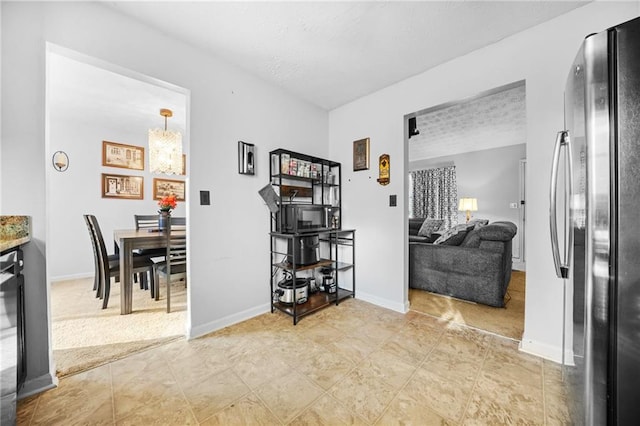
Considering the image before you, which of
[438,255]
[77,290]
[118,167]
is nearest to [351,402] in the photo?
[438,255]

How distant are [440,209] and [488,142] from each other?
1798 millimetres

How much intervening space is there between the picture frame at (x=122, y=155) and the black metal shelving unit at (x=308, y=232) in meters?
2.90

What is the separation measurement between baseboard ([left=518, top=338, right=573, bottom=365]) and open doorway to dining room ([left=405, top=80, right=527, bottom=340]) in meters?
0.18

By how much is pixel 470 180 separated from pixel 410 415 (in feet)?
17.7

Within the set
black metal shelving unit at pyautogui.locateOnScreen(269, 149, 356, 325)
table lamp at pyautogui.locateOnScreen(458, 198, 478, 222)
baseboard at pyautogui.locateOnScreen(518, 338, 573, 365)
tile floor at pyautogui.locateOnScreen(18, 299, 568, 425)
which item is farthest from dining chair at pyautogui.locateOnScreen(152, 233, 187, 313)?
table lamp at pyautogui.locateOnScreen(458, 198, 478, 222)

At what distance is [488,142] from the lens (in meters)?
4.66

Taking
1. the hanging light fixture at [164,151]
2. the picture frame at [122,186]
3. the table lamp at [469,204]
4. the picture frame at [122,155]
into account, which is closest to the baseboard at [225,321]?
the hanging light fixture at [164,151]

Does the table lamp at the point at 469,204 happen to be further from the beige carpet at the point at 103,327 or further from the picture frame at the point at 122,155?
the picture frame at the point at 122,155

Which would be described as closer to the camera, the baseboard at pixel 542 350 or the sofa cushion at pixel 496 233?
the baseboard at pixel 542 350

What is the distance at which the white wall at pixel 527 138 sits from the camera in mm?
1629

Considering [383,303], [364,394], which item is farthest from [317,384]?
[383,303]

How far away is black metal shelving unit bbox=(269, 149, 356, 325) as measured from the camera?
2.32 meters

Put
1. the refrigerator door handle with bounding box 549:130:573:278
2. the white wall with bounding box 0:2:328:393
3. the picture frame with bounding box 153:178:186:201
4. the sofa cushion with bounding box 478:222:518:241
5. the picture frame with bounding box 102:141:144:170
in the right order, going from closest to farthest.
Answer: the refrigerator door handle with bounding box 549:130:573:278
the white wall with bounding box 0:2:328:393
the sofa cushion with bounding box 478:222:518:241
the picture frame with bounding box 102:141:144:170
the picture frame with bounding box 153:178:186:201

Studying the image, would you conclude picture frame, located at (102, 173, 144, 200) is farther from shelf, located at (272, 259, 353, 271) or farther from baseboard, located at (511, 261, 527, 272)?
baseboard, located at (511, 261, 527, 272)
